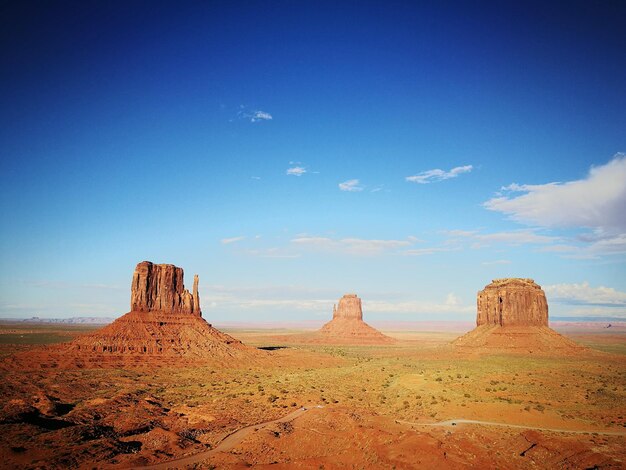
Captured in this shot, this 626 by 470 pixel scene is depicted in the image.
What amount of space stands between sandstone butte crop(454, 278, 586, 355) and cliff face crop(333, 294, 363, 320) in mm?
60164

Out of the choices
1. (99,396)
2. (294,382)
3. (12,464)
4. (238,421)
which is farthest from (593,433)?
(99,396)

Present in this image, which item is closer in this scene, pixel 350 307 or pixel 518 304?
pixel 518 304

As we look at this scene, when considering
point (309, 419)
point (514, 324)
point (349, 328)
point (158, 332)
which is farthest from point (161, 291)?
point (349, 328)

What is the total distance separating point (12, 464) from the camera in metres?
21.8

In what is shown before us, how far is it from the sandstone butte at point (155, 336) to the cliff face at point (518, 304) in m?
61.9

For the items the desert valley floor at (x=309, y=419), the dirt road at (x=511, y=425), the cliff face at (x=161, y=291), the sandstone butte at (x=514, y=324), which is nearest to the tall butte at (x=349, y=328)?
the sandstone butte at (x=514, y=324)

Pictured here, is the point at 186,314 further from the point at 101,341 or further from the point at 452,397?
the point at 452,397

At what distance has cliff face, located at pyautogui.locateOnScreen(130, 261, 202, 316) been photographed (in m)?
72.5

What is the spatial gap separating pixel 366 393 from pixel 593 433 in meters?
21.2

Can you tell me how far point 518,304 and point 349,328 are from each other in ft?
222

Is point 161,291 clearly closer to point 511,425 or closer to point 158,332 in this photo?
point 158,332

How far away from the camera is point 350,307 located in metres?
160

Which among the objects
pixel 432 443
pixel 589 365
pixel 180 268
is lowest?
pixel 589 365

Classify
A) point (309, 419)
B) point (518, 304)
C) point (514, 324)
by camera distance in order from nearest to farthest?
point (309, 419) → point (514, 324) → point (518, 304)
